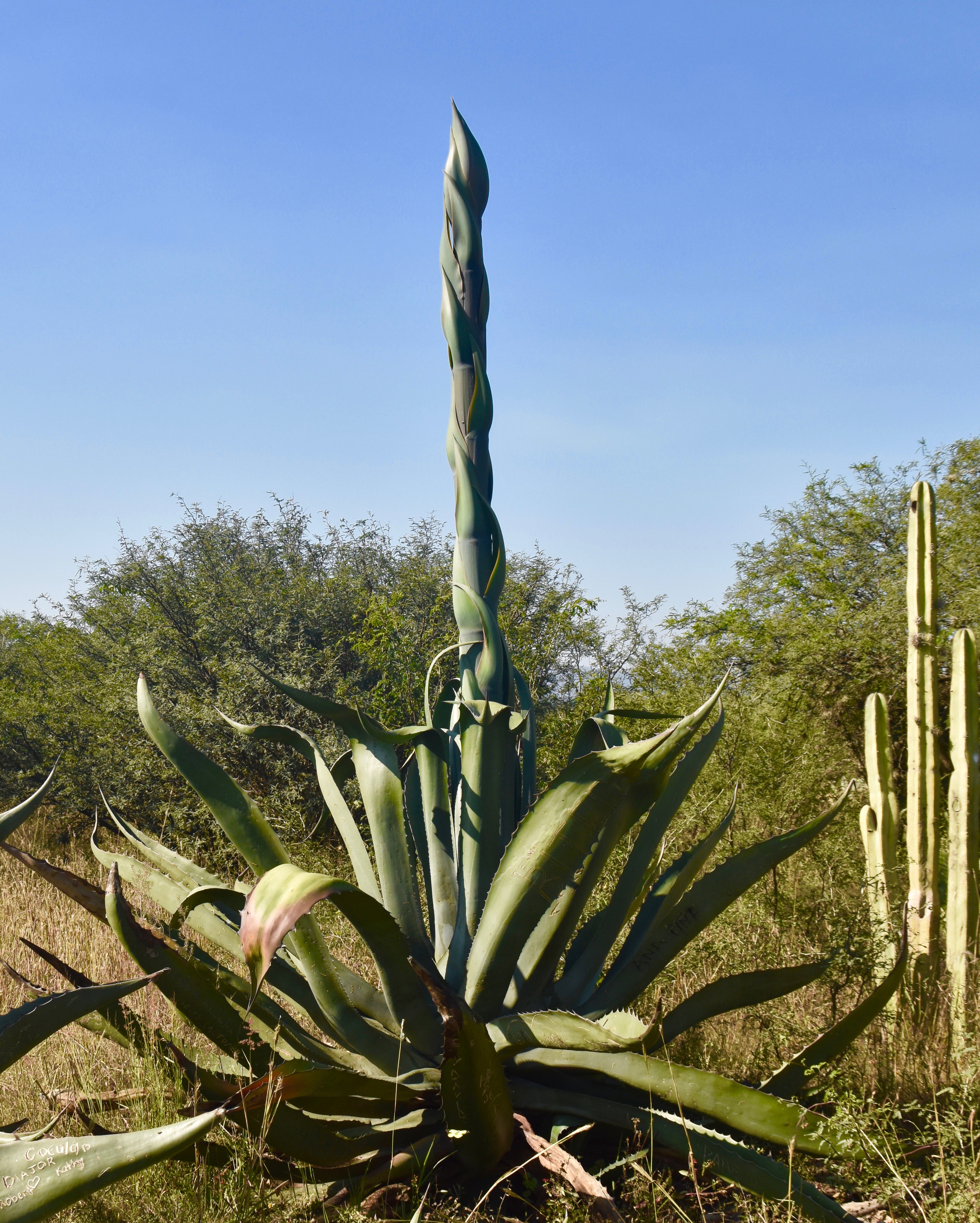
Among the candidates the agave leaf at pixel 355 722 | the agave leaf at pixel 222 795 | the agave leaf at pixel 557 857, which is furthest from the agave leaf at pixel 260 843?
the agave leaf at pixel 557 857

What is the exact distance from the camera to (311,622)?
9.48m

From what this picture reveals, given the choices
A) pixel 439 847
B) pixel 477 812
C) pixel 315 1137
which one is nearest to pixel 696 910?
pixel 477 812

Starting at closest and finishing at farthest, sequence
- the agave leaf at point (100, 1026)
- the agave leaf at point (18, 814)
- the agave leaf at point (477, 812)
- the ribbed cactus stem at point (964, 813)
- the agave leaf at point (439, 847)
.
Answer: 1. the agave leaf at point (18, 814)
2. the agave leaf at point (100, 1026)
3. the agave leaf at point (477, 812)
4. the agave leaf at point (439, 847)
5. the ribbed cactus stem at point (964, 813)

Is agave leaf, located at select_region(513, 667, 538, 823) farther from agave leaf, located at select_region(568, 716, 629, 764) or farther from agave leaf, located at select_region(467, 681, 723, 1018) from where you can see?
agave leaf, located at select_region(467, 681, 723, 1018)

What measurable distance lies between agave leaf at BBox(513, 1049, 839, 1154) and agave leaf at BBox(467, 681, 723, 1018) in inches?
12.5

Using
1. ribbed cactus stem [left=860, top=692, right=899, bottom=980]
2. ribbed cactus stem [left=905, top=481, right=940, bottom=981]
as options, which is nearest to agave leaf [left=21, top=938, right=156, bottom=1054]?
ribbed cactus stem [left=860, top=692, right=899, bottom=980]

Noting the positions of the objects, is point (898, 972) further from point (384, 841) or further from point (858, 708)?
point (858, 708)

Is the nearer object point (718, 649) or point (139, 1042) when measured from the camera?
point (139, 1042)

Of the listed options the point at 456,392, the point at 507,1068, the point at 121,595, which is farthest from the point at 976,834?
the point at 121,595

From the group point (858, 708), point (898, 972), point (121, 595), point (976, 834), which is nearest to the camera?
point (898, 972)

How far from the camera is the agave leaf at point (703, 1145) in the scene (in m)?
2.00

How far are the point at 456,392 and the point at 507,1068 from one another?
1.88 metres

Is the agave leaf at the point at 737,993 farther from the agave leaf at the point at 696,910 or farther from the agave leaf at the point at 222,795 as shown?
the agave leaf at the point at 222,795

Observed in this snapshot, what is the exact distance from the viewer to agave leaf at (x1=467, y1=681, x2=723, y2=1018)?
224 centimetres
